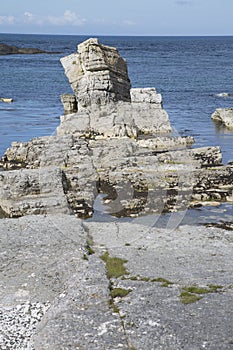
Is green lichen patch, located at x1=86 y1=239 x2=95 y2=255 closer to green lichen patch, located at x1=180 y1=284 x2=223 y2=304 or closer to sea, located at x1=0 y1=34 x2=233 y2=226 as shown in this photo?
green lichen patch, located at x1=180 y1=284 x2=223 y2=304

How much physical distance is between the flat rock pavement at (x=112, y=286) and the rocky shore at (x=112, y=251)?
1.6 inches

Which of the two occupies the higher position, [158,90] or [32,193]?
[158,90]

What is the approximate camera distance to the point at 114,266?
21.5 m

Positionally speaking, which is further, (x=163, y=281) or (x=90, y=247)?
(x=90, y=247)

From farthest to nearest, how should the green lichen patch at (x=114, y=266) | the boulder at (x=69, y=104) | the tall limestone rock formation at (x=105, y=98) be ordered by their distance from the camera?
1. the boulder at (x=69, y=104)
2. the tall limestone rock formation at (x=105, y=98)
3. the green lichen patch at (x=114, y=266)

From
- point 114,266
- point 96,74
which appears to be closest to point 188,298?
point 114,266

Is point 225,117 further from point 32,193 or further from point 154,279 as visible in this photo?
point 154,279

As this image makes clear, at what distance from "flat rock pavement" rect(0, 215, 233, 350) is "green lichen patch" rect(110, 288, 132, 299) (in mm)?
33

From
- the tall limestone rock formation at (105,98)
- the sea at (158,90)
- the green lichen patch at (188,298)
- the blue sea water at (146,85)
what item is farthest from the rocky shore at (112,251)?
the blue sea water at (146,85)

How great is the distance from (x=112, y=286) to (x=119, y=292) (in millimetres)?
717

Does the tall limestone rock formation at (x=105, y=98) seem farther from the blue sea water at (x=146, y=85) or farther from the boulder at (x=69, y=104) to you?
the boulder at (x=69, y=104)

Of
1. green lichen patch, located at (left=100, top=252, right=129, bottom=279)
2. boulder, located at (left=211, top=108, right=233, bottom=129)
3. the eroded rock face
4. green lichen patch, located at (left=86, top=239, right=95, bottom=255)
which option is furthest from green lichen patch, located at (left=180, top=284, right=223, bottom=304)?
boulder, located at (left=211, top=108, right=233, bottom=129)

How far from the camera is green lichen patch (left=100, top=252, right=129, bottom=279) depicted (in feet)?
67.9

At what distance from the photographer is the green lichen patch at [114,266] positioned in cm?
2070
